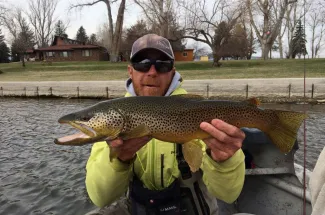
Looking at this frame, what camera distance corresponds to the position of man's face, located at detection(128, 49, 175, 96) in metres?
2.78

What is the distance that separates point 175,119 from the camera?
2.18m

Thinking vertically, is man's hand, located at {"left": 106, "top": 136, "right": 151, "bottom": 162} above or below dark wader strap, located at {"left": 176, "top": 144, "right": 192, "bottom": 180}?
above

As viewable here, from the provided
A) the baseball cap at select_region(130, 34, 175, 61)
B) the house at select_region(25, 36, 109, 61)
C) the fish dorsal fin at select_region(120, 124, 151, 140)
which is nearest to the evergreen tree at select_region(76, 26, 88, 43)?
the house at select_region(25, 36, 109, 61)

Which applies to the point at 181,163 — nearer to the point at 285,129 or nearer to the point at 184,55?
the point at 285,129

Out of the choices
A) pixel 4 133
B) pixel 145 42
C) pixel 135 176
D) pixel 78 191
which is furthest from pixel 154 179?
pixel 4 133

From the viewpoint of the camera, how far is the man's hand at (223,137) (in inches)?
80.5

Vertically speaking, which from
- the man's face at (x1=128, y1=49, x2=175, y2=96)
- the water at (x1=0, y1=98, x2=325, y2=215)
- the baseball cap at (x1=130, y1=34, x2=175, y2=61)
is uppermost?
the baseball cap at (x1=130, y1=34, x2=175, y2=61)

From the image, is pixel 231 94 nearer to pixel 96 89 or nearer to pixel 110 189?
pixel 96 89

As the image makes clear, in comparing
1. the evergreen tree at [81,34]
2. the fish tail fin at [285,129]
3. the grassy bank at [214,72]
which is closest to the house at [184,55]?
the grassy bank at [214,72]

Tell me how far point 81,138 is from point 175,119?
66 cm

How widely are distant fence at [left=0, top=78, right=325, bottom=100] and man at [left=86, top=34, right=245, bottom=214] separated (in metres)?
11.7

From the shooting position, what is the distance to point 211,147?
221 cm

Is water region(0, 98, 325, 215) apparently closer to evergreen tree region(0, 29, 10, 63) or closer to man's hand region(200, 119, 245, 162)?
man's hand region(200, 119, 245, 162)

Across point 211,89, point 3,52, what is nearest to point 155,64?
point 211,89
